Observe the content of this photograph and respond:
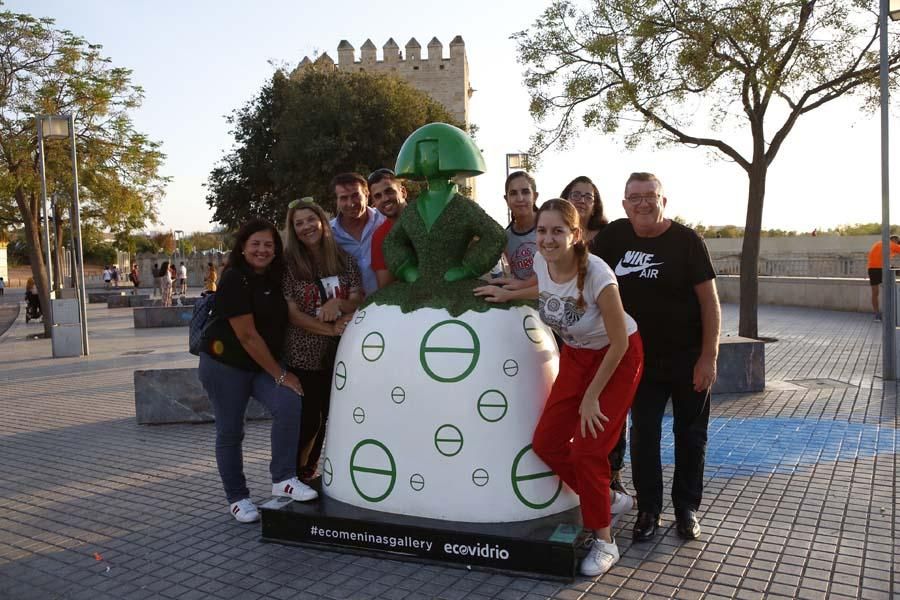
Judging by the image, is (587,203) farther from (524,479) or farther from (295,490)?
(295,490)

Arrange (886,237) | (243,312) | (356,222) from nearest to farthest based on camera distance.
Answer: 1. (243,312)
2. (356,222)
3. (886,237)

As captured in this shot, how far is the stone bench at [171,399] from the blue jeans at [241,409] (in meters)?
3.19

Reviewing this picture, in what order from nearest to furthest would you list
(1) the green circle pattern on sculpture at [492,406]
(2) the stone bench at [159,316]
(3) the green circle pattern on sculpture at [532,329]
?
(1) the green circle pattern on sculpture at [492,406] → (3) the green circle pattern on sculpture at [532,329] → (2) the stone bench at [159,316]

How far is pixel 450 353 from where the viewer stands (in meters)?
3.86

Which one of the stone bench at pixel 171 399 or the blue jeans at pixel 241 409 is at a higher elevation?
the blue jeans at pixel 241 409

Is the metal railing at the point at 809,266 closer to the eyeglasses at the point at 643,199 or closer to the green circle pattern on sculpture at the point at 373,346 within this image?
the eyeglasses at the point at 643,199

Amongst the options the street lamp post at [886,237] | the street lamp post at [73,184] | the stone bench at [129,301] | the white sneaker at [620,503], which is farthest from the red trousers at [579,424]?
the stone bench at [129,301]

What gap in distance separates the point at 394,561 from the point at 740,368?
5669 mm

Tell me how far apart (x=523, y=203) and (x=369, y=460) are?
5.87 ft

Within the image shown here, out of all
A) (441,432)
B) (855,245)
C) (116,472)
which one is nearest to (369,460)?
(441,432)

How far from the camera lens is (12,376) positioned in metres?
11.4

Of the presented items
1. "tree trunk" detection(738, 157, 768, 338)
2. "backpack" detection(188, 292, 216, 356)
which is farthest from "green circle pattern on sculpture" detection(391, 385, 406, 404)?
"tree trunk" detection(738, 157, 768, 338)

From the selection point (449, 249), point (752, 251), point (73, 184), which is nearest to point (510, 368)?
point (449, 249)

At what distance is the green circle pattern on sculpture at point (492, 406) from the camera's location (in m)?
3.81
